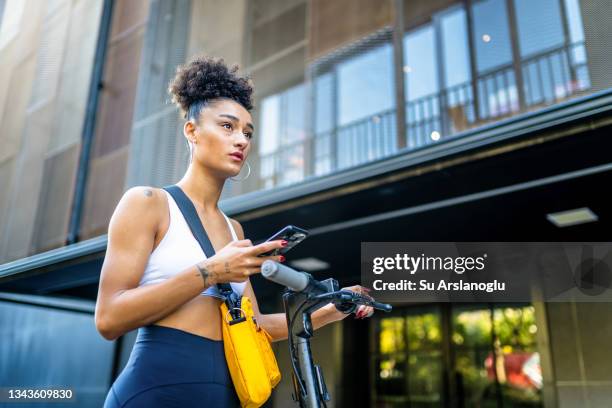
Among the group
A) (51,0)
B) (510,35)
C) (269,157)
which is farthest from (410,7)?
(51,0)

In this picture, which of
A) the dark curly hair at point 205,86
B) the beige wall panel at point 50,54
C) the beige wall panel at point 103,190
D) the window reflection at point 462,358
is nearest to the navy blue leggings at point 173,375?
the dark curly hair at point 205,86

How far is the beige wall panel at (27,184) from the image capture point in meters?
6.47

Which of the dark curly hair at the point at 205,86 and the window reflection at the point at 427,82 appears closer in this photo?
the dark curly hair at the point at 205,86

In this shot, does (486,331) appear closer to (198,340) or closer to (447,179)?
(447,179)

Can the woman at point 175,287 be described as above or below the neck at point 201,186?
below

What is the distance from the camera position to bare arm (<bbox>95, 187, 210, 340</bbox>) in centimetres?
110

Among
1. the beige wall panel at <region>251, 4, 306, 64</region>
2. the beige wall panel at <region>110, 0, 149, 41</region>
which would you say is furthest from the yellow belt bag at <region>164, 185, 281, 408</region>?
the beige wall panel at <region>110, 0, 149, 41</region>

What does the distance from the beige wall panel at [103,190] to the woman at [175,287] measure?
514 centimetres

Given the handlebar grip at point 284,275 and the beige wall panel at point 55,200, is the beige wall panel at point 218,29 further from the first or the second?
the handlebar grip at point 284,275

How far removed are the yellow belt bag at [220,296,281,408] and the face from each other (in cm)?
39

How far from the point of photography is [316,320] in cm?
144

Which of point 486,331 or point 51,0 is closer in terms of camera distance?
point 486,331

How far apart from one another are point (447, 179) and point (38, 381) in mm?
5237

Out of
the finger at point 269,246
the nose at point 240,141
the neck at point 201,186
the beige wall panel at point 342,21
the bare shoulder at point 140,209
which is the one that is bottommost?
the finger at point 269,246
